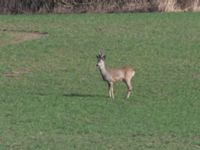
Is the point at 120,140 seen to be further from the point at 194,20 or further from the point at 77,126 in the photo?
the point at 194,20

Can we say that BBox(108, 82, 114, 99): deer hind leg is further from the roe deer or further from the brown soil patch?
the brown soil patch

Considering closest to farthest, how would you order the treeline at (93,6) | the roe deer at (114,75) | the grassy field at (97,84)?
the grassy field at (97,84)
the roe deer at (114,75)
the treeline at (93,6)

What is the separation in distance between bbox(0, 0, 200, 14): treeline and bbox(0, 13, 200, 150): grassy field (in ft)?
5.16

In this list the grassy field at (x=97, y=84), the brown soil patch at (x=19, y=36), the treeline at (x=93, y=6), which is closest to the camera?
the grassy field at (x=97, y=84)

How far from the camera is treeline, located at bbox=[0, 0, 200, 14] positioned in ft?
109

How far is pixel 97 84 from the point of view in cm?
1970

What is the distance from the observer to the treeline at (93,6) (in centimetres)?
3312

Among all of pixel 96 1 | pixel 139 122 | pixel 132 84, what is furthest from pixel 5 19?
pixel 139 122

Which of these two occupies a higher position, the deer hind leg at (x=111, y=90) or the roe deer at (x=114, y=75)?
the roe deer at (x=114, y=75)

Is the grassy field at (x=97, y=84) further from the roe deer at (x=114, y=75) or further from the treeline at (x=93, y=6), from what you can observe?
the treeline at (x=93, y=6)

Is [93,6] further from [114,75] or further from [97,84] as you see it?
[114,75]

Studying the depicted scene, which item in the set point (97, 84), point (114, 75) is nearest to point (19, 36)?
point (97, 84)

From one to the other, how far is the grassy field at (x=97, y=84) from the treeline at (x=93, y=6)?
1.57m

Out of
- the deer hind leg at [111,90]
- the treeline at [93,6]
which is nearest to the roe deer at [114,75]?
the deer hind leg at [111,90]
